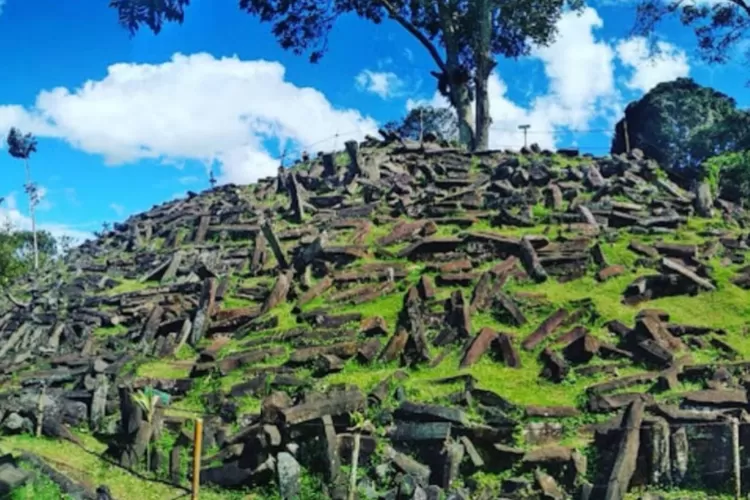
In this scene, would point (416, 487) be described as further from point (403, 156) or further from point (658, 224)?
point (403, 156)

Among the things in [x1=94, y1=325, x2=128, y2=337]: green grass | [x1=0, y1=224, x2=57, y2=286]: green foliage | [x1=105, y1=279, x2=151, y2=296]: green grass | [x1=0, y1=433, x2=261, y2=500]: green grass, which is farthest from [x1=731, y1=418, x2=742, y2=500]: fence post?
[x1=0, y1=224, x2=57, y2=286]: green foliage

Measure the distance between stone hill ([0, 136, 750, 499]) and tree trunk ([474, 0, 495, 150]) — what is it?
8322mm

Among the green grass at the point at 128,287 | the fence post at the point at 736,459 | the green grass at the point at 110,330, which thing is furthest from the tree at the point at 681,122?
the fence post at the point at 736,459

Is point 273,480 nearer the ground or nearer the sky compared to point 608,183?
nearer the ground

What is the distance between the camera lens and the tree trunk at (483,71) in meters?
30.9

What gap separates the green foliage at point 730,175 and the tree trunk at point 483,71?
30.2ft

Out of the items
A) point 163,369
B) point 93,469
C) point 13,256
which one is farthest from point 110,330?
point 13,256

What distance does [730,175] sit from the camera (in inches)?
1033

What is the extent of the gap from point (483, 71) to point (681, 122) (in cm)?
1784

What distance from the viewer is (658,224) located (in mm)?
A: 17625

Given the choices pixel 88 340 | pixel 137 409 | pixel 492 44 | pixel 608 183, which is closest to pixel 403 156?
pixel 608 183

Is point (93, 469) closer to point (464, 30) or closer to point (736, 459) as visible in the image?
point (736, 459)

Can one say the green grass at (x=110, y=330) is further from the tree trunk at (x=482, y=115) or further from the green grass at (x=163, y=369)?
the tree trunk at (x=482, y=115)

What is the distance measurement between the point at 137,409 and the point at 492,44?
28.7 m
